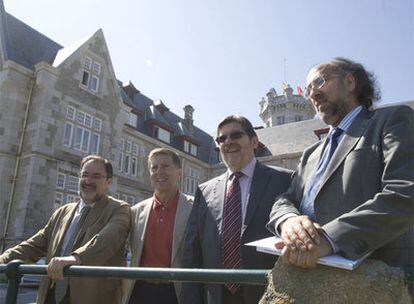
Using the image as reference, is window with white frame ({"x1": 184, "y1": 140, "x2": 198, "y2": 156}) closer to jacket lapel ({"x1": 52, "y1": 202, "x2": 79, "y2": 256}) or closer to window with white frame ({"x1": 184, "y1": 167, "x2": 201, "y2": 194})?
window with white frame ({"x1": 184, "y1": 167, "x2": 201, "y2": 194})

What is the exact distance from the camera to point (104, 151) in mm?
17969

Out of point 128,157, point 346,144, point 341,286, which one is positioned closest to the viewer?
point 341,286

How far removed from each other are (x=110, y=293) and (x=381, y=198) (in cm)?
238

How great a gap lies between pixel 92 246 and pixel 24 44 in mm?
16987

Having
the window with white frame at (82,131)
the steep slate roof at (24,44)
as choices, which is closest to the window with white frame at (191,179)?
the window with white frame at (82,131)

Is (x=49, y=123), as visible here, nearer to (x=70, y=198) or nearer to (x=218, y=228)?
(x=70, y=198)

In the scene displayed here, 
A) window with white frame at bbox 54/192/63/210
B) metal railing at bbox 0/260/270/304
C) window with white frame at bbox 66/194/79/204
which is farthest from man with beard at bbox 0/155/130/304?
window with white frame at bbox 66/194/79/204

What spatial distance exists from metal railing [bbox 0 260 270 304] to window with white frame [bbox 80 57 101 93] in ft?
53.1

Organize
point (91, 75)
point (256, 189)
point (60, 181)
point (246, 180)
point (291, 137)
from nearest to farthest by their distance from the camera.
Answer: point (256, 189) → point (246, 180) → point (60, 181) → point (91, 75) → point (291, 137)

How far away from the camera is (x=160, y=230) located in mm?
3217

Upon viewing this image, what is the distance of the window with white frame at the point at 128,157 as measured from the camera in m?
21.3

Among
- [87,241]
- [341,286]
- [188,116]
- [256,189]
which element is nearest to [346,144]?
[341,286]

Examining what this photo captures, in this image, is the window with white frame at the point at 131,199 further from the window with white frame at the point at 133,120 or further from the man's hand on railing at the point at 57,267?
the man's hand on railing at the point at 57,267

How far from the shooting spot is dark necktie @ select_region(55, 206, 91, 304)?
2.87 metres
